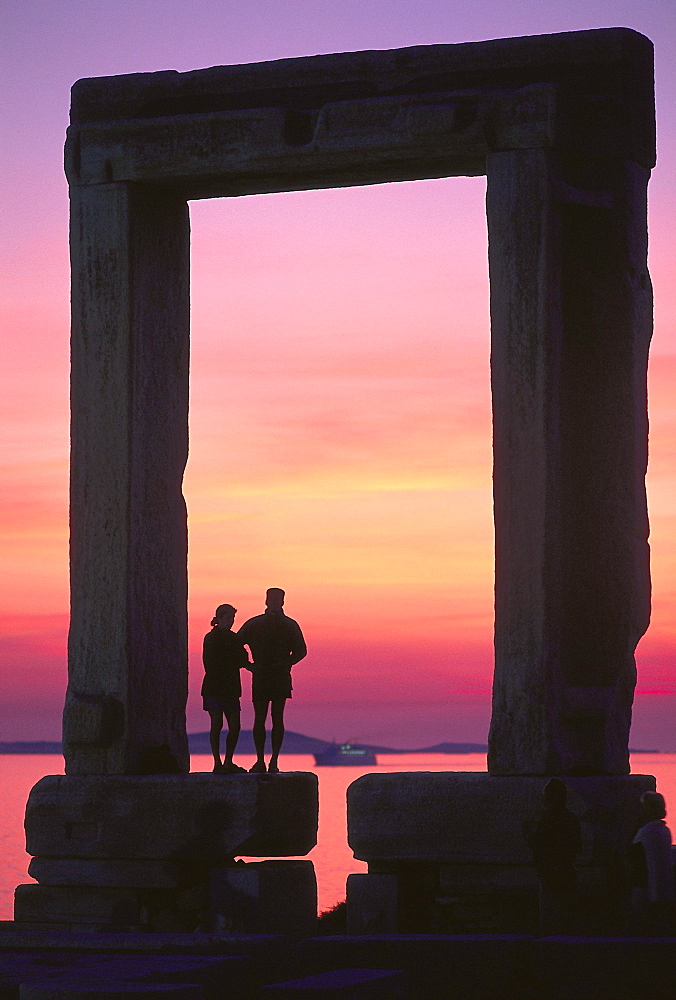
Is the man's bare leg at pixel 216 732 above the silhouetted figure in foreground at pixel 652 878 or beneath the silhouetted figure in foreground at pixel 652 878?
above

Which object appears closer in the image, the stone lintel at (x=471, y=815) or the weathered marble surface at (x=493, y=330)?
the stone lintel at (x=471, y=815)

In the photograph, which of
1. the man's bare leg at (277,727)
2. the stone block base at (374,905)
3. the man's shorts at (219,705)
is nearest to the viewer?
the stone block base at (374,905)

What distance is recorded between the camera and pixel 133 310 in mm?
14312

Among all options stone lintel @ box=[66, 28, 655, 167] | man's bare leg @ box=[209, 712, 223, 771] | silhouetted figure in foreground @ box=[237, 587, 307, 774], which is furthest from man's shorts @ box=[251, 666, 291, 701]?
stone lintel @ box=[66, 28, 655, 167]

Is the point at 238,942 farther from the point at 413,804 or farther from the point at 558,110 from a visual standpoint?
the point at 558,110

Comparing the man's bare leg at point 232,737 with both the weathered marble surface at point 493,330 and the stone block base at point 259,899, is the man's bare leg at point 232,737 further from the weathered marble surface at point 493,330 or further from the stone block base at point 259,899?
the stone block base at point 259,899

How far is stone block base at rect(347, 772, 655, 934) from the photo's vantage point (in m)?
12.9

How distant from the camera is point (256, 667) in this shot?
14203 millimetres

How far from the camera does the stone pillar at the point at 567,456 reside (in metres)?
13.3

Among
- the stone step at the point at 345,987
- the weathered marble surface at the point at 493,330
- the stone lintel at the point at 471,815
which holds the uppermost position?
the weathered marble surface at the point at 493,330

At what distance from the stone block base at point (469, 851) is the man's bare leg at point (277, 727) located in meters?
0.74

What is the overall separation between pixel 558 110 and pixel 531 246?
1.03 metres

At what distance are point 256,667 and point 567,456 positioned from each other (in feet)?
9.45

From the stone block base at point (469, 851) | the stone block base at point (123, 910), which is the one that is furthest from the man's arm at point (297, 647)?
the stone block base at point (123, 910)
